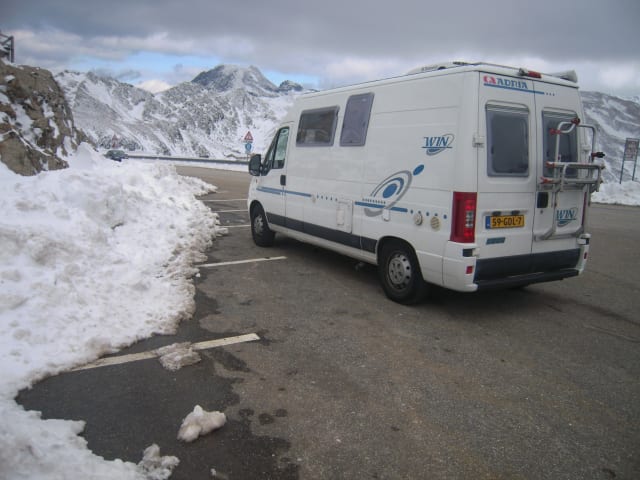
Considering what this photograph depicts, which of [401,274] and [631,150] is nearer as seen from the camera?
[401,274]

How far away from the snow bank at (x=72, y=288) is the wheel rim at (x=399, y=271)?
2.43 m

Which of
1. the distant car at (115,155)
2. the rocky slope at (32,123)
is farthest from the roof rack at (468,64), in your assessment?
the distant car at (115,155)

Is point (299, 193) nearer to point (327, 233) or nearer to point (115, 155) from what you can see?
point (327, 233)

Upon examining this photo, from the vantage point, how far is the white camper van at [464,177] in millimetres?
5074

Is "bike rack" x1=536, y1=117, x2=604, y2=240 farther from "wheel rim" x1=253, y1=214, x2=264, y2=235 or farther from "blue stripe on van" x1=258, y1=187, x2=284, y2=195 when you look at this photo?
"wheel rim" x1=253, y1=214, x2=264, y2=235

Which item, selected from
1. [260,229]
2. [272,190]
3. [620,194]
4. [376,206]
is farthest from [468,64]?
[620,194]

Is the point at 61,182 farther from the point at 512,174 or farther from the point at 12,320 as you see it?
the point at 512,174

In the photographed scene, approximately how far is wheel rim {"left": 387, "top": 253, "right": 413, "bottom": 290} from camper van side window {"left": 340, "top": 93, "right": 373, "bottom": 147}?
162cm

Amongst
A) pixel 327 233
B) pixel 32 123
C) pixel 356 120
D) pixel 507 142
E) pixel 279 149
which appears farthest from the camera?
pixel 32 123

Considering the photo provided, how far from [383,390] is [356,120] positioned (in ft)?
12.6

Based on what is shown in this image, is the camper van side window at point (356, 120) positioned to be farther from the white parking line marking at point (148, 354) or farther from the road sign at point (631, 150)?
the road sign at point (631, 150)

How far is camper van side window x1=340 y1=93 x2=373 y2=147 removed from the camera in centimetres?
636

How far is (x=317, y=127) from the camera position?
24.2 ft

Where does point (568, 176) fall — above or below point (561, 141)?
below
